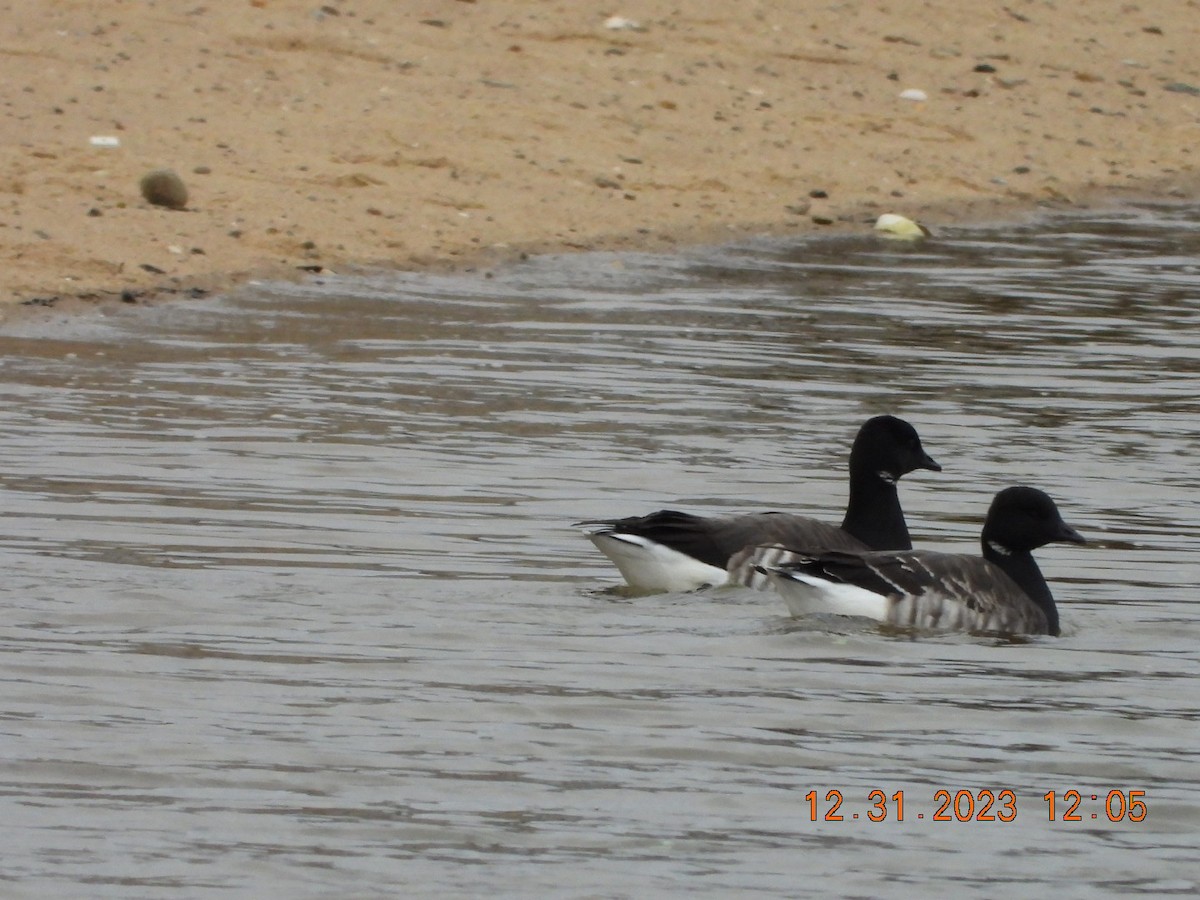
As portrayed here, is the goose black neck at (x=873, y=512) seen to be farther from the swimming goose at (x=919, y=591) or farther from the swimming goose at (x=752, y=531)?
the swimming goose at (x=919, y=591)

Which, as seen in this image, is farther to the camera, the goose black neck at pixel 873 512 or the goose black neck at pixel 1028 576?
the goose black neck at pixel 873 512

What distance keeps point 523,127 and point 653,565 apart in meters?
9.64

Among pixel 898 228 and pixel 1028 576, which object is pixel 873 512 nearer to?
pixel 1028 576

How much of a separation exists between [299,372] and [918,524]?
3.46 meters

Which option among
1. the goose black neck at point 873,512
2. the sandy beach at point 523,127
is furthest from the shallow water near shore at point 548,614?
the sandy beach at point 523,127

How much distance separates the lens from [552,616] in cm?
798

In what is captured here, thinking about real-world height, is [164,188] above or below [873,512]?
above

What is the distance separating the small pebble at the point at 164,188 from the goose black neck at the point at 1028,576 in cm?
756

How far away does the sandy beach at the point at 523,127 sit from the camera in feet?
49.6

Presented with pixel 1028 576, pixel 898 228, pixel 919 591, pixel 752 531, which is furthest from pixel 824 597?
pixel 898 228

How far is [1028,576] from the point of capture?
27.9 ft

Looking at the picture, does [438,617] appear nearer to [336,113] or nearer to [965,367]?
[965,367]
